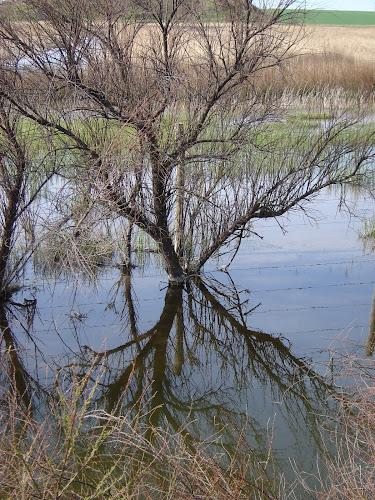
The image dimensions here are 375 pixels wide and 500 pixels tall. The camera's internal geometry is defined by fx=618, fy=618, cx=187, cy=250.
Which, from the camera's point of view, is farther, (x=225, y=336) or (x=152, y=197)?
(x=152, y=197)

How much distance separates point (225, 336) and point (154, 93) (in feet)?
7.02

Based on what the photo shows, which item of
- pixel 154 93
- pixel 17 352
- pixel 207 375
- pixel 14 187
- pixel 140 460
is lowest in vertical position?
pixel 140 460

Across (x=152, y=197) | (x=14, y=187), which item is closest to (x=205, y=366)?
(x=152, y=197)

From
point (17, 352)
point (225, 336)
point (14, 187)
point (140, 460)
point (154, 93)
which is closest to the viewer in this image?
point (140, 460)

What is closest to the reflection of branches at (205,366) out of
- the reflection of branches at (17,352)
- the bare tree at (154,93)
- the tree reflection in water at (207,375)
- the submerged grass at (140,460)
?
the tree reflection in water at (207,375)

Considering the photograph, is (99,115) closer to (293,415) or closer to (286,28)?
(286,28)

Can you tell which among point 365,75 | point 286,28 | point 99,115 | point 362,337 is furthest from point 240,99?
point 365,75

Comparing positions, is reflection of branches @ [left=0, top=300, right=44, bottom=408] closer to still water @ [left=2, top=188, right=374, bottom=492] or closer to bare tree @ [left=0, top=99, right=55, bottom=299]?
still water @ [left=2, top=188, right=374, bottom=492]

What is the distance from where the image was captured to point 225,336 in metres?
5.36

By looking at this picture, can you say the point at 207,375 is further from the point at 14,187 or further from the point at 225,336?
the point at 14,187

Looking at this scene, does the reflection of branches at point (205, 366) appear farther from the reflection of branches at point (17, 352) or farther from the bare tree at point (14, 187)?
the bare tree at point (14, 187)

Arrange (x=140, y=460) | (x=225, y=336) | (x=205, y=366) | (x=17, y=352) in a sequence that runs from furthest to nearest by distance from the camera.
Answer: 1. (x=225, y=336)
2. (x=17, y=352)
3. (x=205, y=366)
4. (x=140, y=460)

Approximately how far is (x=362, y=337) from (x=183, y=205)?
7.77ft

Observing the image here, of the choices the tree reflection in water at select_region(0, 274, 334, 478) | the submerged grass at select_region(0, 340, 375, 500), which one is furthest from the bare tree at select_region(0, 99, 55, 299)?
the submerged grass at select_region(0, 340, 375, 500)
